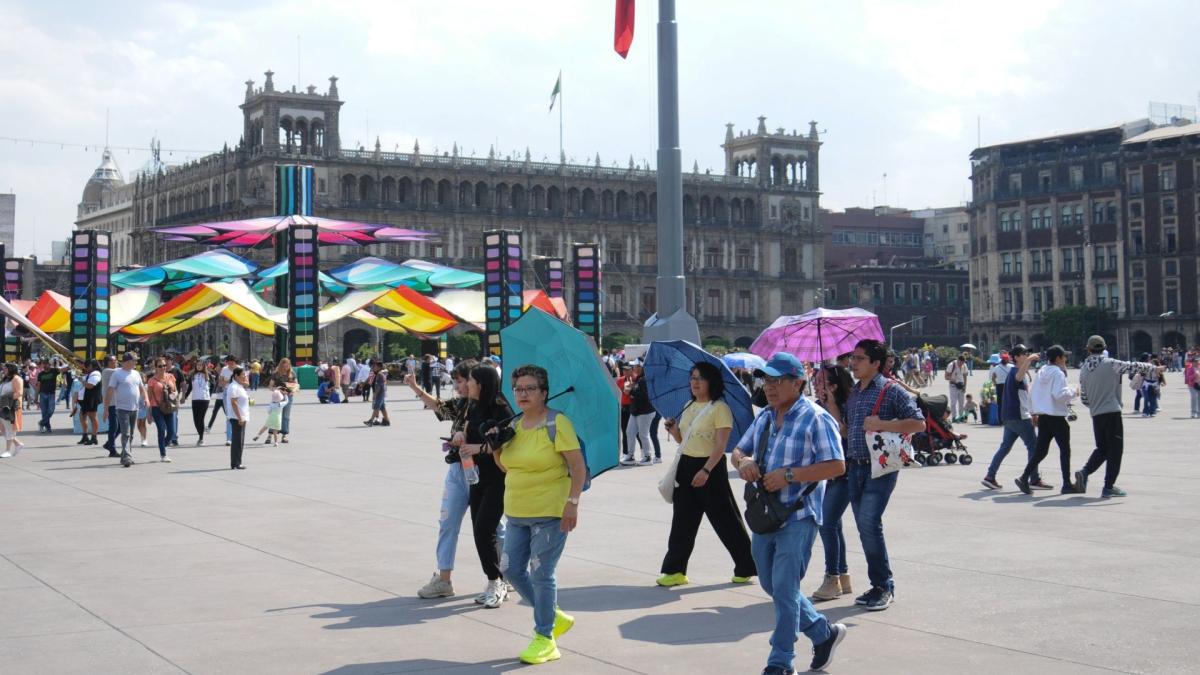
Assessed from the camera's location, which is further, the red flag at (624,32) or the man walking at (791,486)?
the red flag at (624,32)

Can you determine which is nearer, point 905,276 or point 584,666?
point 584,666

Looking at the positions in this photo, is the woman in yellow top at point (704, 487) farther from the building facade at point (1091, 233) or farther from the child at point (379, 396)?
the building facade at point (1091, 233)

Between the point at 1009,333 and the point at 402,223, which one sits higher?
the point at 402,223

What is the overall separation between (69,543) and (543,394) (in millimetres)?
5352

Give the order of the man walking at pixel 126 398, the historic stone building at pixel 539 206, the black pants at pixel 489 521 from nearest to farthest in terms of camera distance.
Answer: the black pants at pixel 489 521 < the man walking at pixel 126 398 < the historic stone building at pixel 539 206

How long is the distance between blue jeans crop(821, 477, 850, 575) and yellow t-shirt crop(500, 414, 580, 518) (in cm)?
197

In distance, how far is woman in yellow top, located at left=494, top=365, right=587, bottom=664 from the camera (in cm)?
691

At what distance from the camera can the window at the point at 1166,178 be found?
8356 cm

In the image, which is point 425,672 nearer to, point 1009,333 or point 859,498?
point 859,498

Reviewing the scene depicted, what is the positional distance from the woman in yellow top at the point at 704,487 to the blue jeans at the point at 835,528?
69 centimetres

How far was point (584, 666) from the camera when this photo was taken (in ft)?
22.1

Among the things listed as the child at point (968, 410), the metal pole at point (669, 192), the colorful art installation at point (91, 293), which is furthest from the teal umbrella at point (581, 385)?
the colorful art installation at point (91, 293)

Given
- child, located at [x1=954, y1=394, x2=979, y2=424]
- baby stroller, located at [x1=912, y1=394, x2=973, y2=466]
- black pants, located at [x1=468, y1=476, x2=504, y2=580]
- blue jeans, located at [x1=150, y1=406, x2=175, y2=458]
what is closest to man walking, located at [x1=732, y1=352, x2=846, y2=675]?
black pants, located at [x1=468, y1=476, x2=504, y2=580]

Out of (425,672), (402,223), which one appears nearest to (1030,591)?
(425,672)
